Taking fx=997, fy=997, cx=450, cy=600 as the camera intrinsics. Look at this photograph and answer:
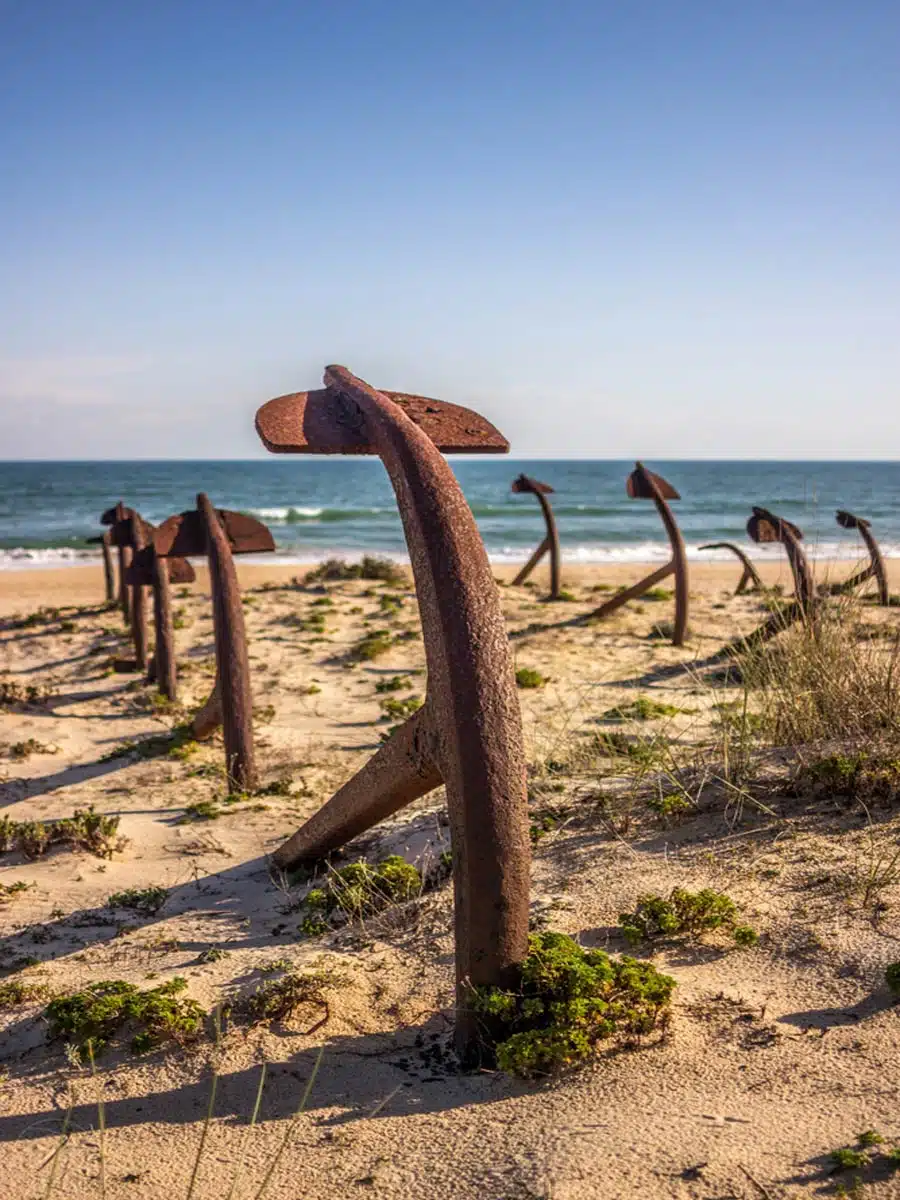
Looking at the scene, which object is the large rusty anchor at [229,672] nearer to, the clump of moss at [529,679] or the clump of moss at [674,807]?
the clump of moss at [529,679]

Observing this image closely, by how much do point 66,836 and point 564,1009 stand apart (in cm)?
307

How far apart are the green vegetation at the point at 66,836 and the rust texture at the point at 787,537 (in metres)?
5.81

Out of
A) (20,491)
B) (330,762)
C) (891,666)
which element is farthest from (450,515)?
(20,491)

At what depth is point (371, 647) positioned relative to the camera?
30.1ft

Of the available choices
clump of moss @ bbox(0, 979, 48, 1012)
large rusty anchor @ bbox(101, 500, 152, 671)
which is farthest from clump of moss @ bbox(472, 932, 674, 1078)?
large rusty anchor @ bbox(101, 500, 152, 671)

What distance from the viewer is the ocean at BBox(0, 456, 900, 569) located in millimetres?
26984

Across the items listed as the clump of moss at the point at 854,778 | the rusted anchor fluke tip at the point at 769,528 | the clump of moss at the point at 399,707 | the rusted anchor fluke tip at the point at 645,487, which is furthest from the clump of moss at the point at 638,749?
the rusted anchor fluke tip at the point at 645,487

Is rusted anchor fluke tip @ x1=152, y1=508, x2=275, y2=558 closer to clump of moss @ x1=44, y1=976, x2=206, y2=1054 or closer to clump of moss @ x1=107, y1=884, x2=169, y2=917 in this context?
clump of moss @ x1=107, y1=884, x2=169, y2=917

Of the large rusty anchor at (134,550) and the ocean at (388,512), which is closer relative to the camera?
the large rusty anchor at (134,550)

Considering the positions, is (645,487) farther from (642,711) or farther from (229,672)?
(229,672)

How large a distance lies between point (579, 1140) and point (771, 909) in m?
1.21

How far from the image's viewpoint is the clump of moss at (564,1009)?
2.39m

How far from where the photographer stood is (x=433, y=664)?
2.54 m

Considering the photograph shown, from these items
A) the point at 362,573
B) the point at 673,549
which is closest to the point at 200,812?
the point at 673,549
